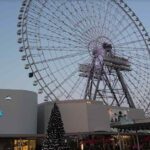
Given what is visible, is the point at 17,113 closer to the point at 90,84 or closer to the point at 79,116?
the point at 79,116

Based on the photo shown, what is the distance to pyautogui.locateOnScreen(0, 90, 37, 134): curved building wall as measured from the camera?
29625 mm

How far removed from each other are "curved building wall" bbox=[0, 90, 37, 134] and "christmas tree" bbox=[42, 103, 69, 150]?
20.3ft

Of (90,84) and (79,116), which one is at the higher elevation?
(90,84)

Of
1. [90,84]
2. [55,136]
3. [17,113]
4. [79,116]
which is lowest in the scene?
[55,136]

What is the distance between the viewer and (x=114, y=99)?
138ft

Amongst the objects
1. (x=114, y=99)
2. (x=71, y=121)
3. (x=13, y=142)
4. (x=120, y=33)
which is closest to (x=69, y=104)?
(x=71, y=121)

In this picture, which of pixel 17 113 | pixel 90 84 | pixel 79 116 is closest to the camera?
pixel 17 113

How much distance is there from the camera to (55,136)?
23.6 meters

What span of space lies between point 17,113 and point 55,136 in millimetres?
7538

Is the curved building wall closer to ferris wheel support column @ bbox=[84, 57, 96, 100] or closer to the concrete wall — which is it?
the concrete wall

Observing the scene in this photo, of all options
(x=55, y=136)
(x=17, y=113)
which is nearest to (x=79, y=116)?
(x=17, y=113)

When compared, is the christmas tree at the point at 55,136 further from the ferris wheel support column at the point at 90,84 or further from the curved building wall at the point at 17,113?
the ferris wheel support column at the point at 90,84

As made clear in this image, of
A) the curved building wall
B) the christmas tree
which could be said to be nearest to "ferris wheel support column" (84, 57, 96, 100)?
the curved building wall

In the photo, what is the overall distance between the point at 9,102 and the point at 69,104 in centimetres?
593
